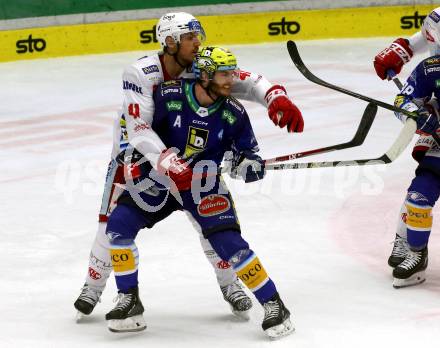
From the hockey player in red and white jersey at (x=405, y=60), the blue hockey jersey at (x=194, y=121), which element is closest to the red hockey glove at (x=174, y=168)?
the blue hockey jersey at (x=194, y=121)

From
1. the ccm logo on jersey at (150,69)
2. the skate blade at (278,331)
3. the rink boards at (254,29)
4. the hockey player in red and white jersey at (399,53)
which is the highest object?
the ccm logo on jersey at (150,69)

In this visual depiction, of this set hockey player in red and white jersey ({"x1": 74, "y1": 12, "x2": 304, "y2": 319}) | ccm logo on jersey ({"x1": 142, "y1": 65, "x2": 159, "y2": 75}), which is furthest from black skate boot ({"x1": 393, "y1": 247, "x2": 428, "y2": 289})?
ccm logo on jersey ({"x1": 142, "y1": 65, "x2": 159, "y2": 75})

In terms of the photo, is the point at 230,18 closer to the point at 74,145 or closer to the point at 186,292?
the point at 74,145

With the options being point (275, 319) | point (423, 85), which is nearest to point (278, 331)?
point (275, 319)

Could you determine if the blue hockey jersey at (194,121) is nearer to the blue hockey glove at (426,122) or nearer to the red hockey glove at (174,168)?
the red hockey glove at (174,168)

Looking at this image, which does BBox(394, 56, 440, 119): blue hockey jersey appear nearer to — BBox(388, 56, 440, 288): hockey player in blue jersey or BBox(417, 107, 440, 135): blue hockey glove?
BBox(388, 56, 440, 288): hockey player in blue jersey

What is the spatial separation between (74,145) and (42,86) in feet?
6.16

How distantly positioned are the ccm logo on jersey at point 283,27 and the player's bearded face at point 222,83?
692cm

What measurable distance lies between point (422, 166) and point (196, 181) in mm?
1343

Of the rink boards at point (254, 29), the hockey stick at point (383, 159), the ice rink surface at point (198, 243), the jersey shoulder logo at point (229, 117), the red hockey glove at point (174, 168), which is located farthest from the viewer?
the rink boards at point (254, 29)

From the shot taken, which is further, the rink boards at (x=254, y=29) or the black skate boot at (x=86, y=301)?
the rink boards at (x=254, y=29)

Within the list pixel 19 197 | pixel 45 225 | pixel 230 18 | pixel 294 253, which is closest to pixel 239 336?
pixel 294 253

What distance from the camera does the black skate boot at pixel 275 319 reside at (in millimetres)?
4754

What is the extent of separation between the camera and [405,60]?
6000 mm
